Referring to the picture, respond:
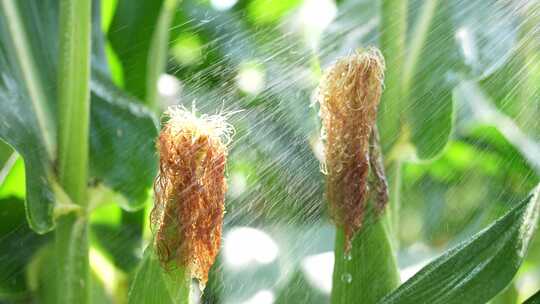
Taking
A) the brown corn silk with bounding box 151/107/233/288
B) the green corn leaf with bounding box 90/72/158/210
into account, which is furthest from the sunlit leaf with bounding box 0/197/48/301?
the brown corn silk with bounding box 151/107/233/288

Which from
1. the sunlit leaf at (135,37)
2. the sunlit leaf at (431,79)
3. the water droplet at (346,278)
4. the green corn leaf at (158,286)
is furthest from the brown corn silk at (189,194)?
the sunlit leaf at (135,37)

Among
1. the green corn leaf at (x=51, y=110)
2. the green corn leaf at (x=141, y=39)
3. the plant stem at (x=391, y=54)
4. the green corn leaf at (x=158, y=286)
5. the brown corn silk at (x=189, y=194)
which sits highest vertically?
the green corn leaf at (x=141, y=39)

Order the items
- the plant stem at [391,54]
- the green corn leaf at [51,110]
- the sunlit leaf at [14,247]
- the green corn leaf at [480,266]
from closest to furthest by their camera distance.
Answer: the green corn leaf at [480,266], the plant stem at [391,54], the green corn leaf at [51,110], the sunlit leaf at [14,247]

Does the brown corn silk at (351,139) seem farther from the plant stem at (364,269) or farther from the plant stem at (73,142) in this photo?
the plant stem at (73,142)

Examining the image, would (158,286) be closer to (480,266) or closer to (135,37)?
(480,266)

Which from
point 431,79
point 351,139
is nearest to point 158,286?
point 351,139
